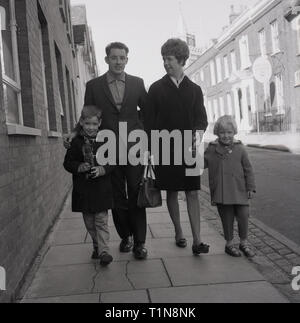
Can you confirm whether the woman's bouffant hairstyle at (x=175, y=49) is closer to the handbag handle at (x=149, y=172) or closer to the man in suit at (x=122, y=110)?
the man in suit at (x=122, y=110)

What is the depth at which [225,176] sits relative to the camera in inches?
164

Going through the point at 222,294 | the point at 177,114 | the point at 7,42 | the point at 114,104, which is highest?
the point at 7,42

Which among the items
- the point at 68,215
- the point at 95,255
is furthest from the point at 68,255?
the point at 68,215

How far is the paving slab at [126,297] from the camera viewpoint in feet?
10.2

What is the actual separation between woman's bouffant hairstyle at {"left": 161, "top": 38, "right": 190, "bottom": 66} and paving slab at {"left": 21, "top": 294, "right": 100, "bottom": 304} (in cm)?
233

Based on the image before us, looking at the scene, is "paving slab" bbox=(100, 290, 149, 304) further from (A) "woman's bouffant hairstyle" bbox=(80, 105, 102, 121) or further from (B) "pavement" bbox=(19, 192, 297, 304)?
(A) "woman's bouffant hairstyle" bbox=(80, 105, 102, 121)

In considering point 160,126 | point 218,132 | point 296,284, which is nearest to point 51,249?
point 160,126

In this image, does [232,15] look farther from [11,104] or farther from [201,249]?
[201,249]

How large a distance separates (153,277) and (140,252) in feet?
1.84

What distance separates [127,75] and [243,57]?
27068mm

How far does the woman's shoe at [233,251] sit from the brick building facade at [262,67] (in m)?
18.8

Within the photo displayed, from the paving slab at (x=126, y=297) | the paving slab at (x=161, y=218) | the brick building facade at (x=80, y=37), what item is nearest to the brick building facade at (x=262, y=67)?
the brick building facade at (x=80, y=37)

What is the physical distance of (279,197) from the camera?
7.38 m

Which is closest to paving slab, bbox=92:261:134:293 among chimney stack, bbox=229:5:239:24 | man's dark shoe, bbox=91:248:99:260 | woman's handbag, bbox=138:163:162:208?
man's dark shoe, bbox=91:248:99:260
